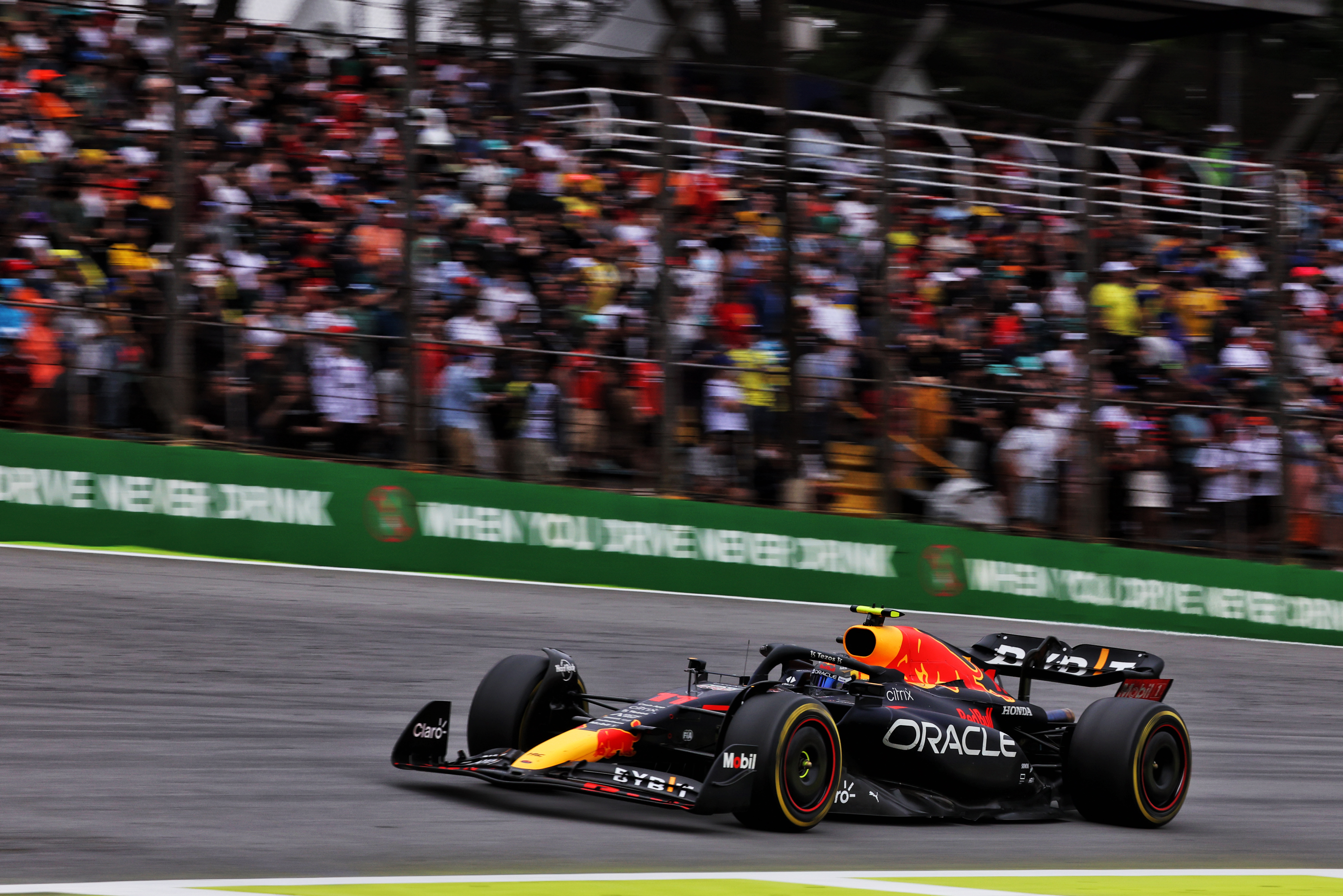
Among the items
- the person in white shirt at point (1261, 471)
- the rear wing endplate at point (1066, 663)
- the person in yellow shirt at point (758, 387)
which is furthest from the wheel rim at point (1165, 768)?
the person in white shirt at point (1261, 471)

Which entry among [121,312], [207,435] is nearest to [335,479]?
[207,435]

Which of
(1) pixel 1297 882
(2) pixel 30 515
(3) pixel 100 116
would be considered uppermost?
(3) pixel 100 116

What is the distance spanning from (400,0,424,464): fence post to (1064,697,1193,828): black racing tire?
5741 millimetres

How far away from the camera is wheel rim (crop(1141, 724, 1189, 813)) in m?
7.83

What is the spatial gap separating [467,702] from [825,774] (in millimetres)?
3308

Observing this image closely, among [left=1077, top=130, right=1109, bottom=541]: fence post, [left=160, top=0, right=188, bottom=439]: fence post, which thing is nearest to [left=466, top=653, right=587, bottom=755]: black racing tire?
[left=160, top=0, right=188, bottom=439]: fence post

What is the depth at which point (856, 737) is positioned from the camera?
7.13m

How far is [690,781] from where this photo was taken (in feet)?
20.9

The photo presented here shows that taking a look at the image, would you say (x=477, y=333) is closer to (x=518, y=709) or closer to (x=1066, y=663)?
(x=1066, y=663)

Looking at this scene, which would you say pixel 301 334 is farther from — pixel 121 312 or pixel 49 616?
pixel 49 616

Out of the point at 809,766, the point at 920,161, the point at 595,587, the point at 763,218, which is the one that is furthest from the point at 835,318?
the point at 809,766

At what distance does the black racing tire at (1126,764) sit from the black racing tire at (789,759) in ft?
5.41

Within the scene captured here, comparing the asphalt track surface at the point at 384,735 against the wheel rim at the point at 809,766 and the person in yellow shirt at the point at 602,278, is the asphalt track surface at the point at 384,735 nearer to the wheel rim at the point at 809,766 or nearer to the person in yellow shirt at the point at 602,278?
the wheel rim at the point at 809,766

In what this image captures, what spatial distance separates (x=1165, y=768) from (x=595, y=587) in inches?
220
